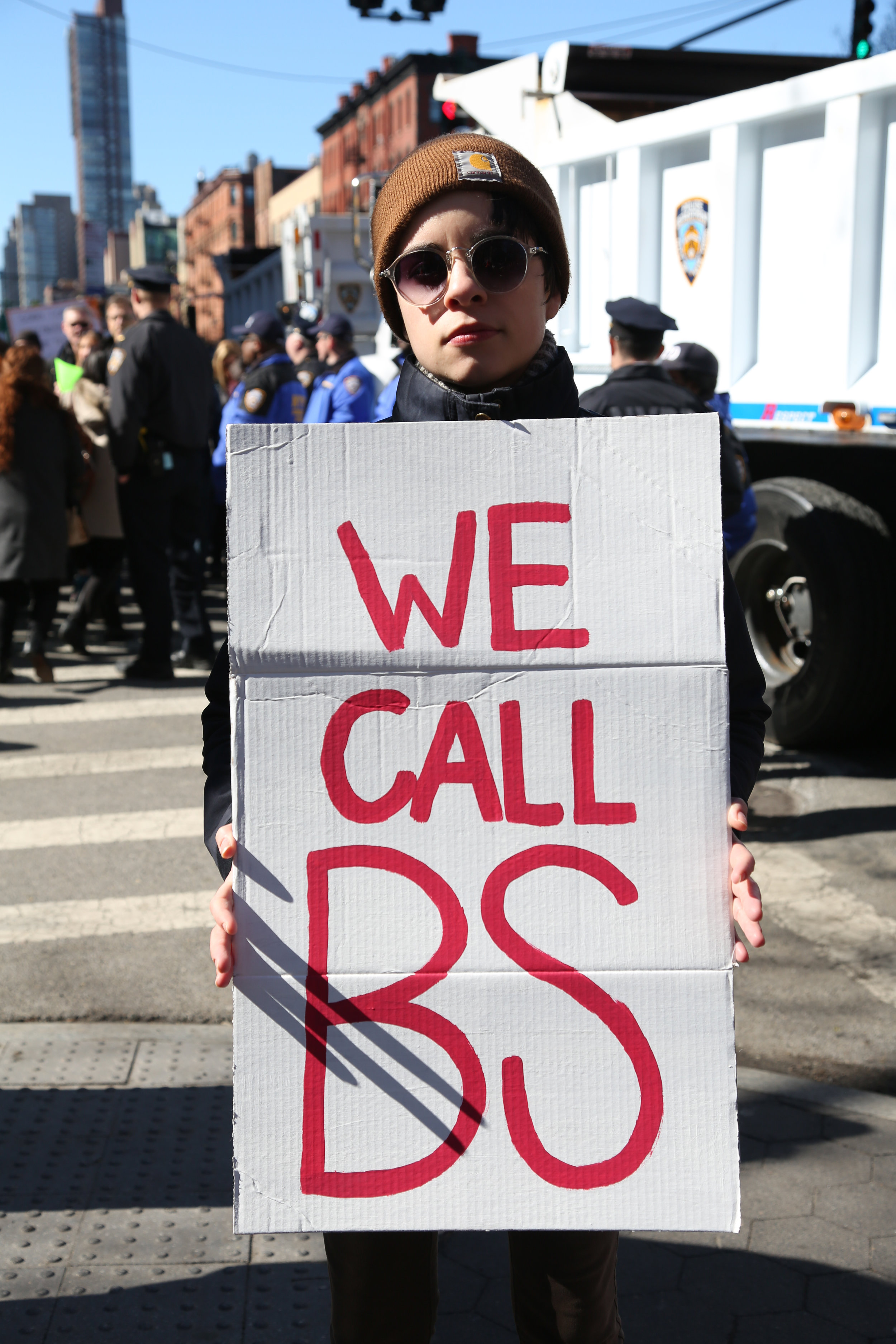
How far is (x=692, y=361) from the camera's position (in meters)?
5.46

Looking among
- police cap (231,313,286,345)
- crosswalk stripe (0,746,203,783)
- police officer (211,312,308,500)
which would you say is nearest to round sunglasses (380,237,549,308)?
crosswalk stripe (0,746,203,783)

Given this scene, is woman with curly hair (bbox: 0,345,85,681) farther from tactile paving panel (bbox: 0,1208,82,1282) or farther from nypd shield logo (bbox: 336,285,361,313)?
nypd shield logo (bbox: 336,285,361,313)

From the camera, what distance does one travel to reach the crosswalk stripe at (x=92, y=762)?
20.6 feet

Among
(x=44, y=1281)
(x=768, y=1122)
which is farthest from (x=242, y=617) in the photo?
(x=768, y=1122)

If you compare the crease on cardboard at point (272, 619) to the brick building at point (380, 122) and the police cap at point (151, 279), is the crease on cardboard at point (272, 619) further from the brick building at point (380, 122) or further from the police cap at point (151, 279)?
the brick building at point (380, 122)

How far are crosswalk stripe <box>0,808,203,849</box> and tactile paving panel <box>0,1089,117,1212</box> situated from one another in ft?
6.57

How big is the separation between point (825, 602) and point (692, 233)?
1.95 metres

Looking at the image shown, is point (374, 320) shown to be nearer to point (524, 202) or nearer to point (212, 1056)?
point (212, 1056)

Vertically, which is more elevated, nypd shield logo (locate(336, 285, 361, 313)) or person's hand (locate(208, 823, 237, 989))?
nypd shield logo (locate(336, 285, 361, 313))

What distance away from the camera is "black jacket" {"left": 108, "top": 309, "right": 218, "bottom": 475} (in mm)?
7469

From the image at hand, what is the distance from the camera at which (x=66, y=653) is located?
9.09 m

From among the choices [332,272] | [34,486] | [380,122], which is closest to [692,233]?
[34,486]

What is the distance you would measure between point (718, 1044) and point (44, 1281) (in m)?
1.68

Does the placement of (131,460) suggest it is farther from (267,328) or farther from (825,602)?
(825,602)
